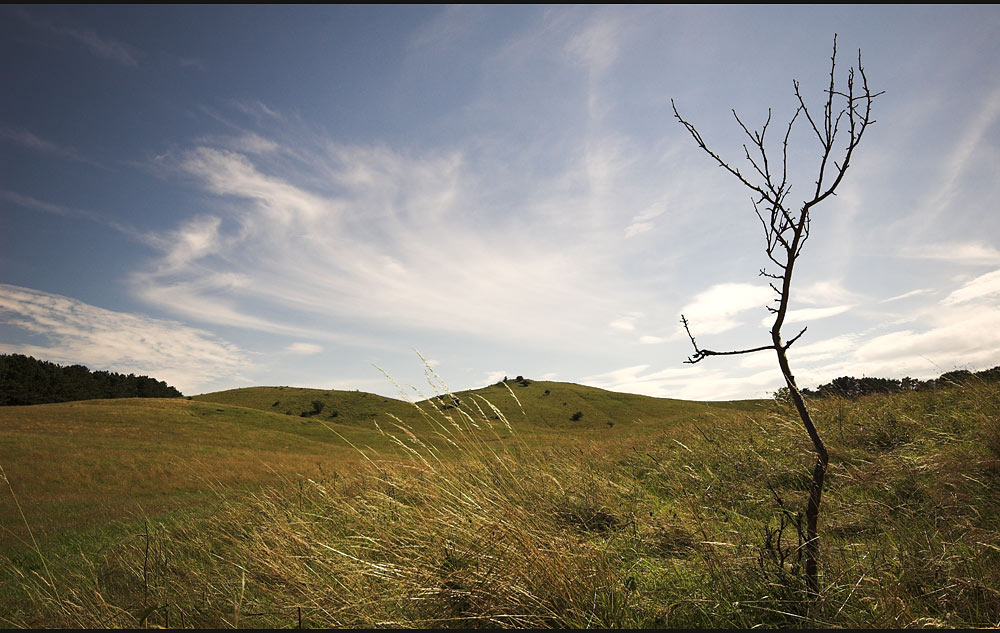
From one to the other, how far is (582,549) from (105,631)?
335 centimetres

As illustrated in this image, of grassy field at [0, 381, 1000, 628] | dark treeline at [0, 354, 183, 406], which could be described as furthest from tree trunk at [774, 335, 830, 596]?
dark treeline at [0, 354, 183, 406]

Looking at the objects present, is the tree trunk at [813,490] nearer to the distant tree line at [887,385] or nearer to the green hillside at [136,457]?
the green hillside at [136,457]

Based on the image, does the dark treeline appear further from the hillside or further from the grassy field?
the grassy field

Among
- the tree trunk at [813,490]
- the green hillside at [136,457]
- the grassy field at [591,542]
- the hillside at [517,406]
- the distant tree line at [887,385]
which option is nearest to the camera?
the tree trunk at [813,490]

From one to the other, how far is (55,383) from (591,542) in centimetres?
9770

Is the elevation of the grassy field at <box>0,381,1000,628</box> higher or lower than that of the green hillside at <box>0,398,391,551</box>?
higher

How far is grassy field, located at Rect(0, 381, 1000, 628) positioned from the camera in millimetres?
2707

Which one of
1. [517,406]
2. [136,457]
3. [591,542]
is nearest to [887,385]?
[591,542]

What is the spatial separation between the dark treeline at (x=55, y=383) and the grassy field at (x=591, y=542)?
252 feet

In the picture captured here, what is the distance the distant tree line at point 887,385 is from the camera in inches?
341

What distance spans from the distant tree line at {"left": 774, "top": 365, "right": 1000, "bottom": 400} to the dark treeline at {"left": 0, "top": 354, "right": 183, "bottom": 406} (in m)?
90.5

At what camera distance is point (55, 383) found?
232ft

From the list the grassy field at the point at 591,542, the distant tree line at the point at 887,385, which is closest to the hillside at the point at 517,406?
the distant tree line at the point at 887,385

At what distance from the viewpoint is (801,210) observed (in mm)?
2604
